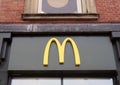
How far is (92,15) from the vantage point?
7.88 metres

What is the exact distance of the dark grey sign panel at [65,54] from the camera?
6.95 m

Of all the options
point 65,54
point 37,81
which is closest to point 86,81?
point 65,54

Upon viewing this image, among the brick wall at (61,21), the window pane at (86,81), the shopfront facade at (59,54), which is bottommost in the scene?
the window pane at (86,81)

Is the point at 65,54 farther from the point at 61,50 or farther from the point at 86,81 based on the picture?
the point at 86,81

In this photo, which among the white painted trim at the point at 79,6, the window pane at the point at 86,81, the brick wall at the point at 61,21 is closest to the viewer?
the window pane at the point at 86,81

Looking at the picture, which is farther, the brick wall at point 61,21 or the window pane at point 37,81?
the brick wall at point 61,21

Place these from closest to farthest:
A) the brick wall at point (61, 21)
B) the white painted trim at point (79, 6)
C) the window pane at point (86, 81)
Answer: the window pane at point (86, 81) → the brick wall at point (61, 21) → the white painted trim at point (79, 6)

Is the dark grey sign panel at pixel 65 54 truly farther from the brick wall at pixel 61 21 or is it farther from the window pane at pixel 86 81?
the brick wall at pixel 61 21

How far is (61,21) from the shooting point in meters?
7.85

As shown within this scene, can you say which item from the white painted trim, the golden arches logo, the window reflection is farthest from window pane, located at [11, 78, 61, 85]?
the white painted trim

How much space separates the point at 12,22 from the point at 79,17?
1.61 metres

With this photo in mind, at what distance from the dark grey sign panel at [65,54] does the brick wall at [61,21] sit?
1.93ft

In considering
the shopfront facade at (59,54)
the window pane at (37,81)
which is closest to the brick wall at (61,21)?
the shopfront facade at (59,54)

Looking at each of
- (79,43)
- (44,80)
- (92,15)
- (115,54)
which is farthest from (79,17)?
(44,80)
